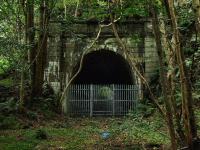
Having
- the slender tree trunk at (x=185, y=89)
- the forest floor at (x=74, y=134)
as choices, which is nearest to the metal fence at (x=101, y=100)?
the forest floor at (x=74, y=134)

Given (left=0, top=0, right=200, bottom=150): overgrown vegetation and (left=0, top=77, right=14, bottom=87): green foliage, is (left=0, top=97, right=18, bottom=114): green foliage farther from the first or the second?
(left=0, top=77, right=14, bottom=87): green foliage

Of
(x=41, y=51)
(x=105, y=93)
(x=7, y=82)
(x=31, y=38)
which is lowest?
(x=105, y=93)

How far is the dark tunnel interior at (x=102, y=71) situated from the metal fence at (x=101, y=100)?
3034 millimetres

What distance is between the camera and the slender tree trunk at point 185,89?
25.4ft

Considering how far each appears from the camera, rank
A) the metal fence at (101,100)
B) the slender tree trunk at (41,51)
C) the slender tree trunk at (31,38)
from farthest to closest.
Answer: the metal fence at (101,100)
the slender tree trunk at (41,51)
the slender tree trunk at (31,38)

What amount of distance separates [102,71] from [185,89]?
19.6 metres

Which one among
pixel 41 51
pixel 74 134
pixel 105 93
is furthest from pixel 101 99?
pixel 74 134

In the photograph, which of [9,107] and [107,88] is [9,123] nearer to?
[9,107]

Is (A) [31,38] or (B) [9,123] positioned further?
(A) [31,38]

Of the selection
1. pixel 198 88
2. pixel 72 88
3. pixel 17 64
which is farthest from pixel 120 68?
pixel 198 88

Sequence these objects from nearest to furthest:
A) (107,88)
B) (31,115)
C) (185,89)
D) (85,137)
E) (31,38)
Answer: (185,89) → (85,137) → (31,115) → (31,38) → (107,88)

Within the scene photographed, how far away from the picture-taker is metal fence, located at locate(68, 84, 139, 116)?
21.4 meters

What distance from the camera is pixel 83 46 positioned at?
21.5 m

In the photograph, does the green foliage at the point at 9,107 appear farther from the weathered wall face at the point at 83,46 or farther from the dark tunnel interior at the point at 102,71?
the dark tunnel interior at the point at 102,71
